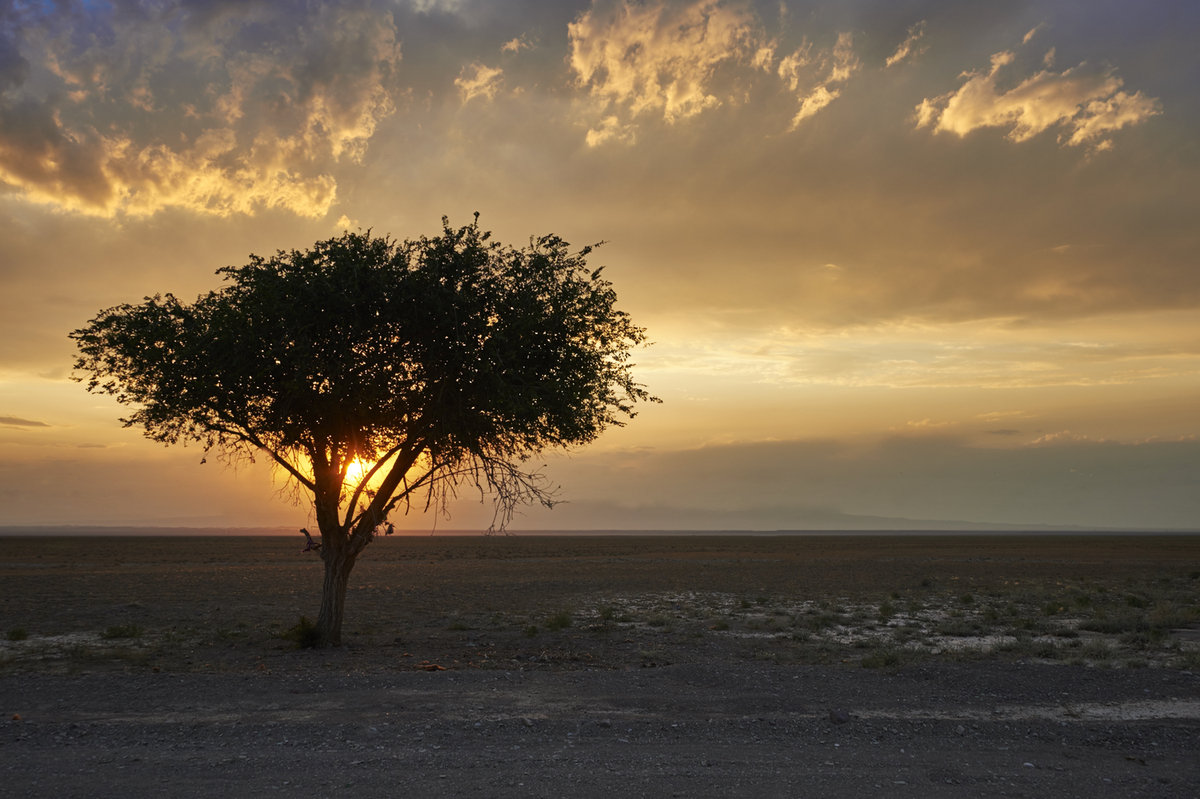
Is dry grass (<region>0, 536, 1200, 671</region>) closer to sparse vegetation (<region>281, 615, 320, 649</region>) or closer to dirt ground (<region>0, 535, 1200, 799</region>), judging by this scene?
dirt ground (<region>0, 535, 1200, 799</region>)

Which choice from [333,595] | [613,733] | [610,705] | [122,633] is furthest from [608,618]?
[613,733]

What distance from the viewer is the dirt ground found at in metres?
9.10

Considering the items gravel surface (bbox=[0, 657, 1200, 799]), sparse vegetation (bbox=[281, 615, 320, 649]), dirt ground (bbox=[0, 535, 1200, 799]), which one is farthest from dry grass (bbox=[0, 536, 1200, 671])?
gravel surface (bbox=[0, 657, 1200, 799])

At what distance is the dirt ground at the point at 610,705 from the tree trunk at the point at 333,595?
2.23 feet

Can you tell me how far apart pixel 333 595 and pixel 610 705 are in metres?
10.5

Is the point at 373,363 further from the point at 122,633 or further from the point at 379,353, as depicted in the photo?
the point at 122,633

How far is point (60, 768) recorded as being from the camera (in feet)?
30.5

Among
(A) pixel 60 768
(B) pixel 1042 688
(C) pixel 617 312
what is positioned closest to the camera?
(A) pixel 60 768

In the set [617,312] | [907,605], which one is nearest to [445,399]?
[617,312]

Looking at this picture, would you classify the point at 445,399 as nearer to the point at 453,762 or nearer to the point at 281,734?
the point at 281,734

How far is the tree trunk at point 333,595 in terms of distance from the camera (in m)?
20.5

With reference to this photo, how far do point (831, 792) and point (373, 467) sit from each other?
1499 cm

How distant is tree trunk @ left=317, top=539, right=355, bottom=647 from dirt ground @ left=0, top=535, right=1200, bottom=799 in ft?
2.23

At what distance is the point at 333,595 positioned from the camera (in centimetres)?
2072
